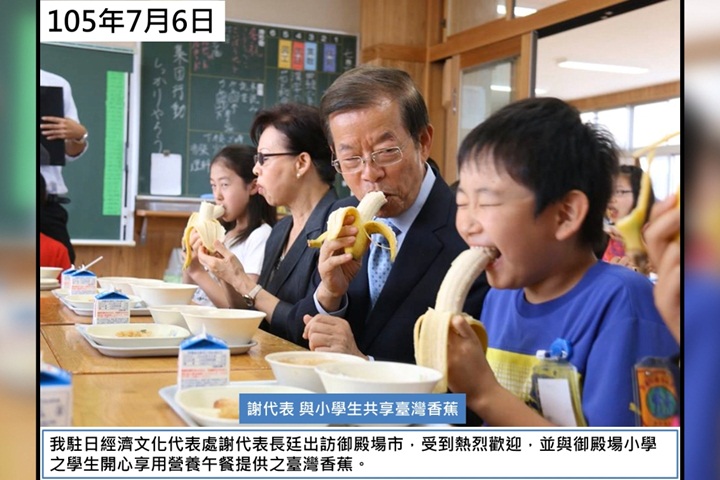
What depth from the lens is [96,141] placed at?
157cm

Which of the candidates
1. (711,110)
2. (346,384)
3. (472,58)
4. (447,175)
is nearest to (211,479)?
(346,384)

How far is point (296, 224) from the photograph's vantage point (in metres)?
1.96

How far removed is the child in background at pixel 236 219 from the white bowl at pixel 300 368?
2.17 feet

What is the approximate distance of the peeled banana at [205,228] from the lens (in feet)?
5.97

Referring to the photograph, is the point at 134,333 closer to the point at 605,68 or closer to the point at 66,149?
the point at 66,149

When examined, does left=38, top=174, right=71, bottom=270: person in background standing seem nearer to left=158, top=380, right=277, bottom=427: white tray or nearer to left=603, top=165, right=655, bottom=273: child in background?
left=158, top=380, right=277, bottom=427: white tray

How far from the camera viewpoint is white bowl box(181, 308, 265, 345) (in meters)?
1.43

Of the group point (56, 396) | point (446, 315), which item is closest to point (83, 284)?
point (56, 396)

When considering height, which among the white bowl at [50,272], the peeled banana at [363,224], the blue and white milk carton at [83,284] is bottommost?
the blue and white milk carton at [83,284]

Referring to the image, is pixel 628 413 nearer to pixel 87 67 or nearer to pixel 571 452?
pixel 571 452

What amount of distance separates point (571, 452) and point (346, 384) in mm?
474
